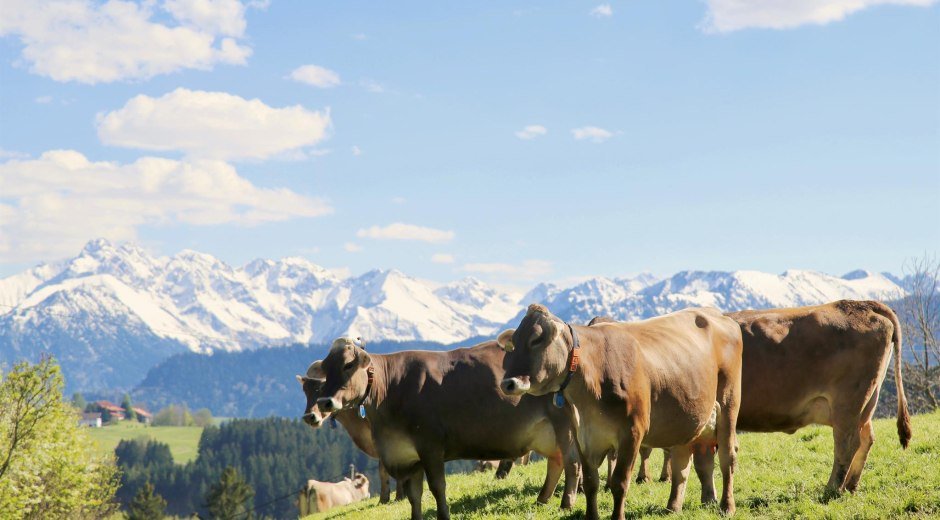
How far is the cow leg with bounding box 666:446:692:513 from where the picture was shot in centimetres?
1380

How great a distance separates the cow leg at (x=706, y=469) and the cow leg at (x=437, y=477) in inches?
162

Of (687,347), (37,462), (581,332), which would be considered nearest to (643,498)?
(687,347)

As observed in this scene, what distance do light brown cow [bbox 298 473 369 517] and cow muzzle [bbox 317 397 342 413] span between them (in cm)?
1926

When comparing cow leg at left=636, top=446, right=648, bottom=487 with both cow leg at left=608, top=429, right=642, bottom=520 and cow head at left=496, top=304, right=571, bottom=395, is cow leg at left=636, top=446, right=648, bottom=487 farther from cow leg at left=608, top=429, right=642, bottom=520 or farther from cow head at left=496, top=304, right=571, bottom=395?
cow head at left=496, top=304, right=571, bottom=395

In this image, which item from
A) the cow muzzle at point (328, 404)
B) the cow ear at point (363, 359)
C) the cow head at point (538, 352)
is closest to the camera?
the cow head at point (538, 352)

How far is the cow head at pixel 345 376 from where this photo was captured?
1472 cm

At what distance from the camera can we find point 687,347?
13.2 metres

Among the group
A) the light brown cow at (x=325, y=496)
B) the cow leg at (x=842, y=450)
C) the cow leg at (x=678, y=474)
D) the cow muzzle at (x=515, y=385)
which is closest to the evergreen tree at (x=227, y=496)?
the light brown cow at (x=325, y=496)

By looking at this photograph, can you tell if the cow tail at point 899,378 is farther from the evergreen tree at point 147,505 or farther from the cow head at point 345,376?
the evergreen tree at point 147,505

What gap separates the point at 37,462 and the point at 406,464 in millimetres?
35958

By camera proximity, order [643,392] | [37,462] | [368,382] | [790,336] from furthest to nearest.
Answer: [37,462]
[368,382]
[790,336]
[643,392]

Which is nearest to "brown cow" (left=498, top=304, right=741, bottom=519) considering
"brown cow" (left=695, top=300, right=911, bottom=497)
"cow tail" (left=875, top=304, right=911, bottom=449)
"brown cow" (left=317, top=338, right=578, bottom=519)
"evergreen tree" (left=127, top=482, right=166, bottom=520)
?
"brown cow" (left=695, top=300, right=911, bottom=497)

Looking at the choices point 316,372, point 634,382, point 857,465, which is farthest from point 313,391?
point 857,465

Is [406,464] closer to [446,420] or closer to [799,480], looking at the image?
[446,420]
